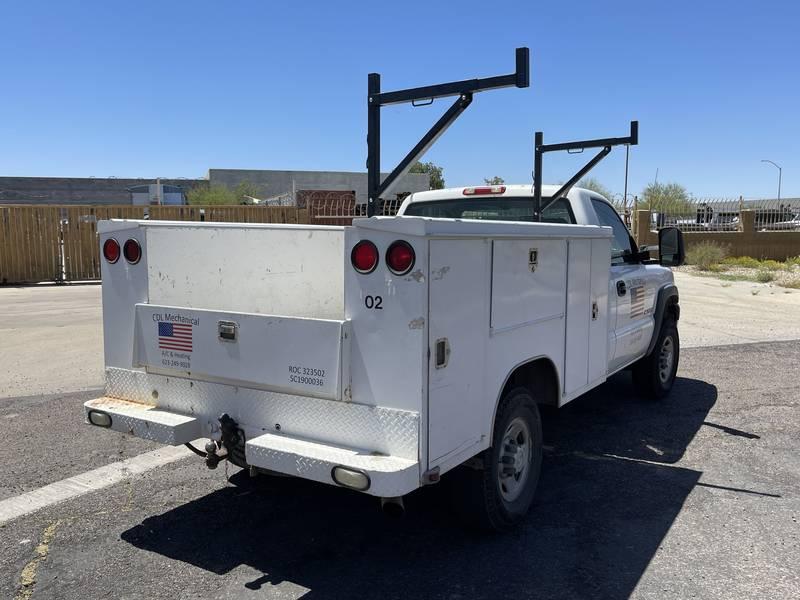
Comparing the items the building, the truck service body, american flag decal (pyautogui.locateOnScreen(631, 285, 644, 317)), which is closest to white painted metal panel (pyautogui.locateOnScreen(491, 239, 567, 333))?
the truck service body

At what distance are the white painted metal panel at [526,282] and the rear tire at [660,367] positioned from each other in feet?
10.0

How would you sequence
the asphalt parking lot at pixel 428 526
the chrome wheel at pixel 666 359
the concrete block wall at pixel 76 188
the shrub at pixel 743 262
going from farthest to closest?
the concrete block wall at pixel 76 188, the shrub at pixel 743 262, the chrome wheel at pixel 666 359, the asphalt parking lot at pixel 428 526

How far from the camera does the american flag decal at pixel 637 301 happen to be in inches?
239

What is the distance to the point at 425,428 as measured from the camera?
10.3ft

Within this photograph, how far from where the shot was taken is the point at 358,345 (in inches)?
129

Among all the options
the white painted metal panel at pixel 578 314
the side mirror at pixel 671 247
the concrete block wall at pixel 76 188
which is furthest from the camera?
the concrete block wall at pixel 76 188

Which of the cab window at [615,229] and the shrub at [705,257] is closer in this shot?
the cab window at [615,229]

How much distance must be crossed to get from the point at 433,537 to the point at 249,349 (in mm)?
1534

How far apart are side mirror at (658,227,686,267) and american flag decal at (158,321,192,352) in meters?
4.50

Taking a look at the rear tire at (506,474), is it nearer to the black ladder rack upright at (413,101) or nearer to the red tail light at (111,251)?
the black ladder rack upright at (413,101)

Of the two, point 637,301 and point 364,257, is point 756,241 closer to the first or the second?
point 637,301

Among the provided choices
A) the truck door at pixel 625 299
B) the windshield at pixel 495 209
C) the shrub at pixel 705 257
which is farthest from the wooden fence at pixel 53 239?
the shrub at pixel 705 257

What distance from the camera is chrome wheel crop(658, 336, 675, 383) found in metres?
7.24

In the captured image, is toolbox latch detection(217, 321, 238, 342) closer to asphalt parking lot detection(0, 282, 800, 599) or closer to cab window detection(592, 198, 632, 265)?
asphalt parking lot detection(0, 282, 800, 599)
